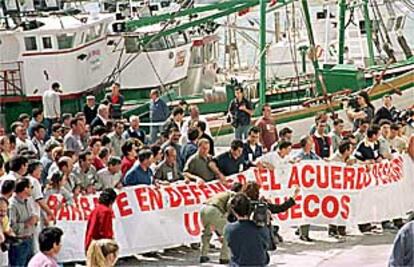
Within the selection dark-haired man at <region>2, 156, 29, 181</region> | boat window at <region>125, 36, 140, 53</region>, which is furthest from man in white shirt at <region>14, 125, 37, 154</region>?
boat window at <region>125, 36, 140, 53</region>

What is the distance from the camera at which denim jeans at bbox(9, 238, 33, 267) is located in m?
10.2

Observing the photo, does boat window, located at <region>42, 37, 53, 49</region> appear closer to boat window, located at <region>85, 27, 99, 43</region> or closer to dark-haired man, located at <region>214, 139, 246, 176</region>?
boat window, located at <region>85, 27, 99, 43</region>

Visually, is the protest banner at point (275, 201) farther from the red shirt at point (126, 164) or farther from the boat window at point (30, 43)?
the boat window at point (30, 43)

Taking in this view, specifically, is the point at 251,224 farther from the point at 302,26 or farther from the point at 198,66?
the point at 302,26

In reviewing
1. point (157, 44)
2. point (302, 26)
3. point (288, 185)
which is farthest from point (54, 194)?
point (302, 26)

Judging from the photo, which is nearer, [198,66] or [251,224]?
[251,224]

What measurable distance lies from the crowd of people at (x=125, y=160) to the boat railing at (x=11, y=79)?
5.99 meters

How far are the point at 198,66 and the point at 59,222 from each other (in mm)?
17292

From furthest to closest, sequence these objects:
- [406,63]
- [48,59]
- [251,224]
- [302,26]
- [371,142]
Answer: [302,26]
[406,63]
[48,59]
[371,142]
[251,224]

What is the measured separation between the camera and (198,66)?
28.9m

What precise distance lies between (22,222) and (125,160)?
9.34 ft

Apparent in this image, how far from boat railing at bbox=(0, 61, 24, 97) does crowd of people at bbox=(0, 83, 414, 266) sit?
599 centimetres

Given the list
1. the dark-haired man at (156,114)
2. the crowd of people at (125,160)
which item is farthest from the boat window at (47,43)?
the crowd of people at (125,160)

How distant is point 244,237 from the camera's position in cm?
879
